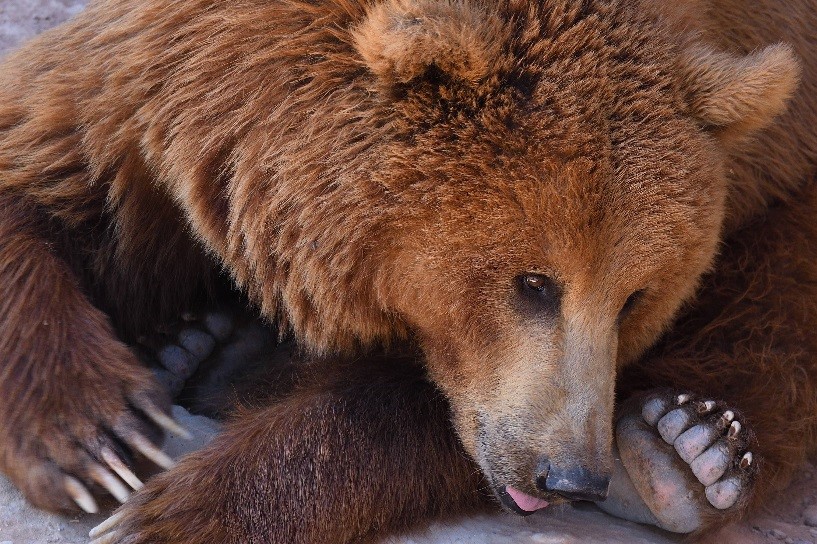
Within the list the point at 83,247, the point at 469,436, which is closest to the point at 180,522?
the point at 469,436

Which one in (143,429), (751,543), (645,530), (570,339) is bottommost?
(751,543)

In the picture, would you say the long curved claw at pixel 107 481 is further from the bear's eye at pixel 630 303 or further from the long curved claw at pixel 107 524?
the bear's eye at pixel 630 303

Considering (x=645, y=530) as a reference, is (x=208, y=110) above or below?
above

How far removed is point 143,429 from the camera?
11.7 ft

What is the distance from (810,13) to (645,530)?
2.33 meters

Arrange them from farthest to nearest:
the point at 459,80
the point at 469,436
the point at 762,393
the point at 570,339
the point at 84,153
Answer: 1. the point at 762,393
2. the point at 84,153
3. the point at 469,436
4. the point at 570,339
5. the point at 459,80

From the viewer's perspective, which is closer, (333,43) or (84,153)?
(333,43)

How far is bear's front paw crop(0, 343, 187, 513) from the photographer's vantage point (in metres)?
3.39

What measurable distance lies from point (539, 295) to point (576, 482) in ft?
1.87

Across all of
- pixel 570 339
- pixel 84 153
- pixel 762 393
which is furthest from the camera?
pixel 762 393

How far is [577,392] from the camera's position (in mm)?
3232

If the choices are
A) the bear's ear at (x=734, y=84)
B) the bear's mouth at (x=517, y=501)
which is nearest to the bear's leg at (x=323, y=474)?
the bear's mouth at (x=517, y=501)

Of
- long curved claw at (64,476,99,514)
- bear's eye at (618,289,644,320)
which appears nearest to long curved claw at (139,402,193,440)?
long curved claw at (64,476,99,514)

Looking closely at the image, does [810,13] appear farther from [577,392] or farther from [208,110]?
[208,110]
